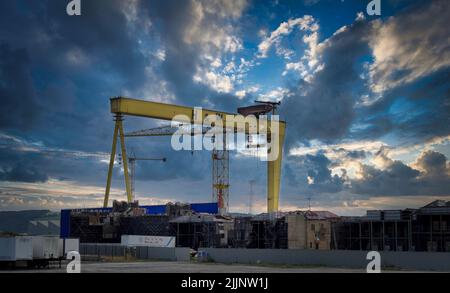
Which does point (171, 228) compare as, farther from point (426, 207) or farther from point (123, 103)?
point (426, 207)

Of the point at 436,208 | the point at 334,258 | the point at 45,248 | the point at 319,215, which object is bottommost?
the point at 334,258

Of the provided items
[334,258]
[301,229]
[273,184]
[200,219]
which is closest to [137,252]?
[301,229]

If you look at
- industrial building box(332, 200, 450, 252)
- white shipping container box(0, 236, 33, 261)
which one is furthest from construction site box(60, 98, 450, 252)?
white shipping container box(0, 236, 33, 261)

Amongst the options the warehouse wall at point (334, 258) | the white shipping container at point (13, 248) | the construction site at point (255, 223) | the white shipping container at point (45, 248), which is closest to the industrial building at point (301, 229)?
the construction site at point (255, 223)

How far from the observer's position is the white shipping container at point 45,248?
5194 cm

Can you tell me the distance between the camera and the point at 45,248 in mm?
53031

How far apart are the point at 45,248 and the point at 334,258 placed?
28.1 metres

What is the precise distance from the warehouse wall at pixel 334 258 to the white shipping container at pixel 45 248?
1938 centimetres

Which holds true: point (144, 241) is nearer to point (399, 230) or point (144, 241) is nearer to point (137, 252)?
point (137, 252)

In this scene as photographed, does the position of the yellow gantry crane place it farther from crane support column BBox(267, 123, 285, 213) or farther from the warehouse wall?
the warehouse wall

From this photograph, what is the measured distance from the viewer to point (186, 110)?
99.4m

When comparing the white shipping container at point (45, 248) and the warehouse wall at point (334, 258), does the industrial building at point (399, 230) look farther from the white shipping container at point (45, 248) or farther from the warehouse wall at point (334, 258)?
the white shipping container at point (45, 248)

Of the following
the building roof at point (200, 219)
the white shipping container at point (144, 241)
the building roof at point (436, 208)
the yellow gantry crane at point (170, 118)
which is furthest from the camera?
the building roof at point (200, 219)
